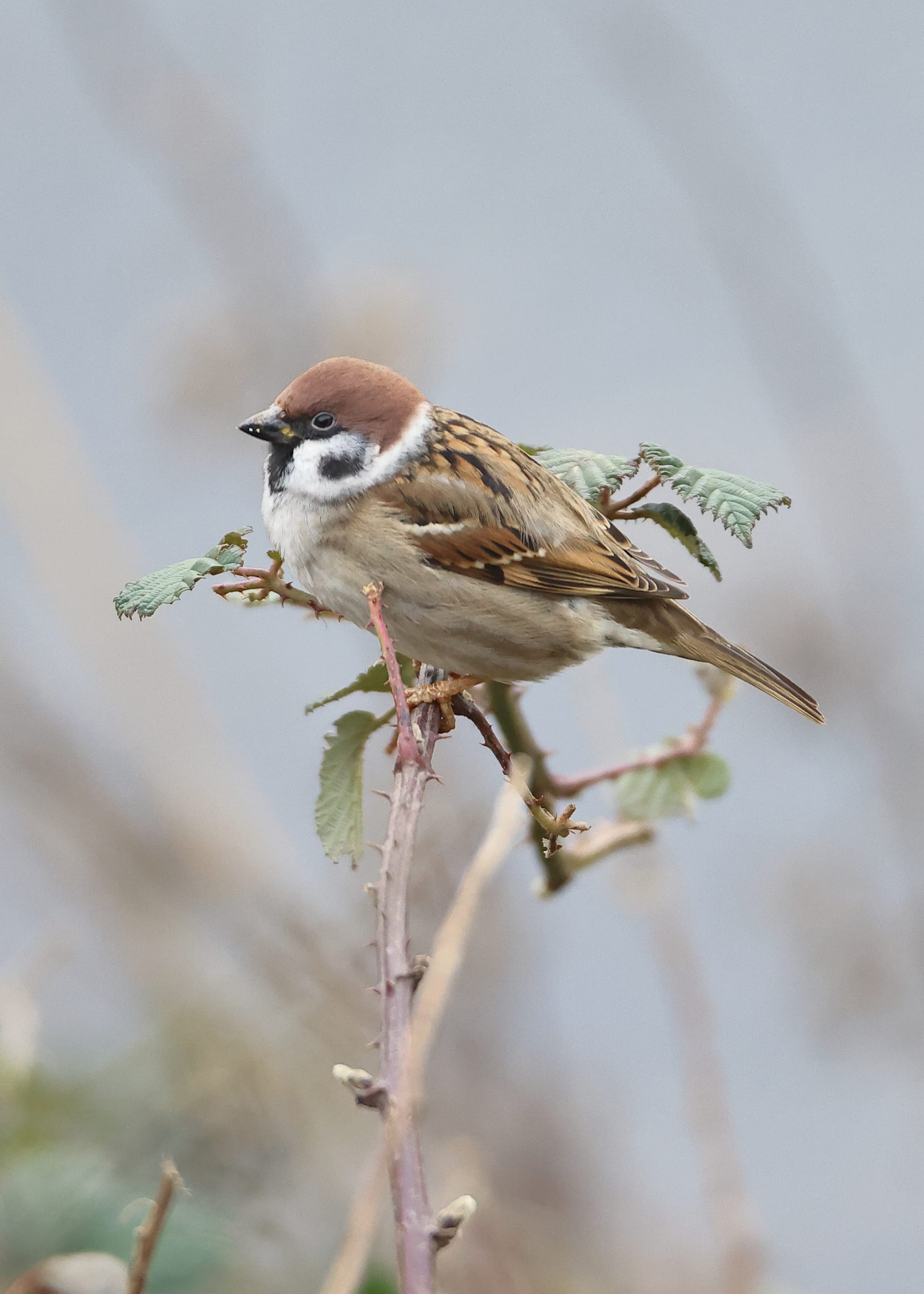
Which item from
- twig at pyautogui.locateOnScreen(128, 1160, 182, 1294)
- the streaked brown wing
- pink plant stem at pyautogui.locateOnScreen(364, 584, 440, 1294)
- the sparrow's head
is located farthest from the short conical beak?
twig at pyautogui.locateOnScreen(128, 1160, 182, 1294)

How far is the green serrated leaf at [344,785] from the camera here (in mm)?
1412

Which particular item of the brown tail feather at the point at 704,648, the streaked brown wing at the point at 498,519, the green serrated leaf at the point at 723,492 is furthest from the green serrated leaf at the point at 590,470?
the brown tail feather at the point at 704,648

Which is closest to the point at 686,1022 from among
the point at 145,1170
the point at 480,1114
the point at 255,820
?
the point at 145,1170

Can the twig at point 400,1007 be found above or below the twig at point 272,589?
→ below

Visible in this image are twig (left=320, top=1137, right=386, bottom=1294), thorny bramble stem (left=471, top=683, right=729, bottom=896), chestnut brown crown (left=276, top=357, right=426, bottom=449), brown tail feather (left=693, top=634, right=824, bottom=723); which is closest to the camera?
twig (left=320, top=1137, right=386, bottom=1294)

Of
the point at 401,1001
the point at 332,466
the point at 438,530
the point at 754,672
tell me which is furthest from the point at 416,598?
the point at 401,1001

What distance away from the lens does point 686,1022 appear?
1.64 metres

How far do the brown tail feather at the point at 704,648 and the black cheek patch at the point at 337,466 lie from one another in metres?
0.46

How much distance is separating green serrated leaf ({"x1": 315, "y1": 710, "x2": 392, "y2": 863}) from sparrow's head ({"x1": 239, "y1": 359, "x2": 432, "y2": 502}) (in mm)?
496

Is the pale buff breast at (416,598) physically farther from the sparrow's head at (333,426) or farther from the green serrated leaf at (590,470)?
the green serrated leaf at (590,470)

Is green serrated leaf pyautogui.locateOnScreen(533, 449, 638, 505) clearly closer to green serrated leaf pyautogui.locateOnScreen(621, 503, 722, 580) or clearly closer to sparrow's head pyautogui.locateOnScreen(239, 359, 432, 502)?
green serrated leaf pyautogui.locateOnScreen(621, 503, 722, 580)

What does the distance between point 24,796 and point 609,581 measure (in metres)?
1.57

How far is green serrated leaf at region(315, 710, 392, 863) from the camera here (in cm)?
141

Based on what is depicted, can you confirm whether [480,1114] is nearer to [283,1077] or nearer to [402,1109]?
[283,1077]
